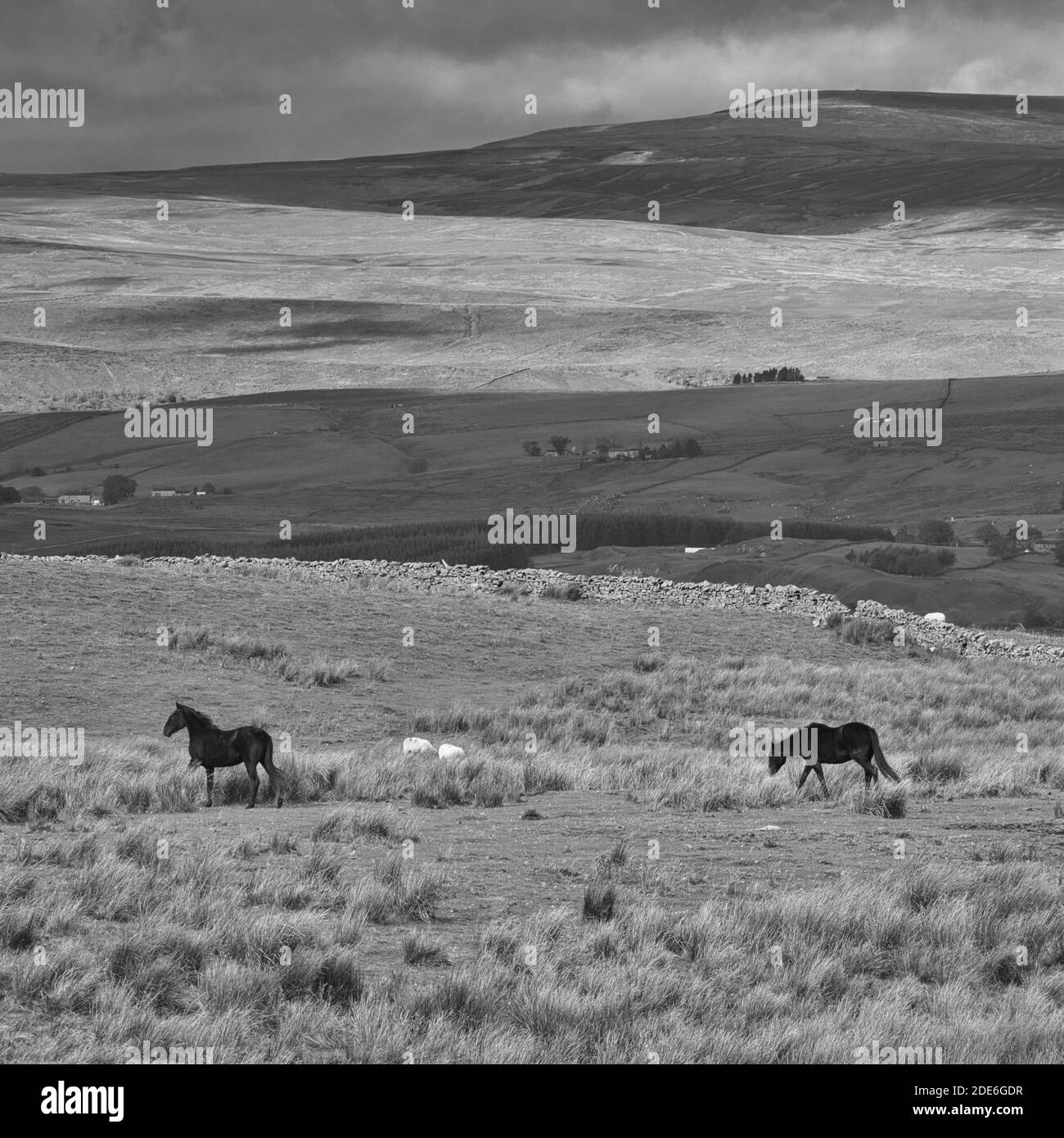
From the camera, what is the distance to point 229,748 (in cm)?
1317

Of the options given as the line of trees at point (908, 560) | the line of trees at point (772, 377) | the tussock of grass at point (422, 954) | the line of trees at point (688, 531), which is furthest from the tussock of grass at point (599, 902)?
the line of trees at point (772, 377)

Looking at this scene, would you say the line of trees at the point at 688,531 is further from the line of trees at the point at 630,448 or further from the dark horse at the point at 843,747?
the dark horse at the point at 843,747

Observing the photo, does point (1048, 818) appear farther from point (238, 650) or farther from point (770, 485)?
point (770, 485)

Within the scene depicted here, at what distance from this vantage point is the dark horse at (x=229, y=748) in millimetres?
13016

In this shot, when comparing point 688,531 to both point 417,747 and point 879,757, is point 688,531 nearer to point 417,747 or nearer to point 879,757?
point 417,747

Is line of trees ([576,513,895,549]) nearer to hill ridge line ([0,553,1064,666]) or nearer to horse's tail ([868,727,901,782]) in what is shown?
hill ridge line ([0,553,1064,666])

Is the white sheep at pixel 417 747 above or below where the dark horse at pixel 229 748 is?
below

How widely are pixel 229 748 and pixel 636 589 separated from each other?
18.9m

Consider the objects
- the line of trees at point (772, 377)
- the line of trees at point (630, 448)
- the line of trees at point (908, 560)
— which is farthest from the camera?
the line of trees at point (772, 377)

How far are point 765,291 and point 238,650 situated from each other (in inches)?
4178

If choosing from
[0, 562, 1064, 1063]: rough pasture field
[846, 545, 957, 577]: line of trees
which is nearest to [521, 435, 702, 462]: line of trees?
[846, 545, 957, 577]: line of trees

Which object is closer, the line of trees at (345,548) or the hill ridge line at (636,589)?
the hill ridge line at (636,589)

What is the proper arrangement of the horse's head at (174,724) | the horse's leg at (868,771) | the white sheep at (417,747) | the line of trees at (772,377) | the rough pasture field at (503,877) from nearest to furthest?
the rough pasture field at (503,877), the horse's head at (174,724), the horse's leg at (868,771), the white sheep at (417,747), the line of trees at (772,377)

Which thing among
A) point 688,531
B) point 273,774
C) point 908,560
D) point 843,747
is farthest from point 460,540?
point 273,774
